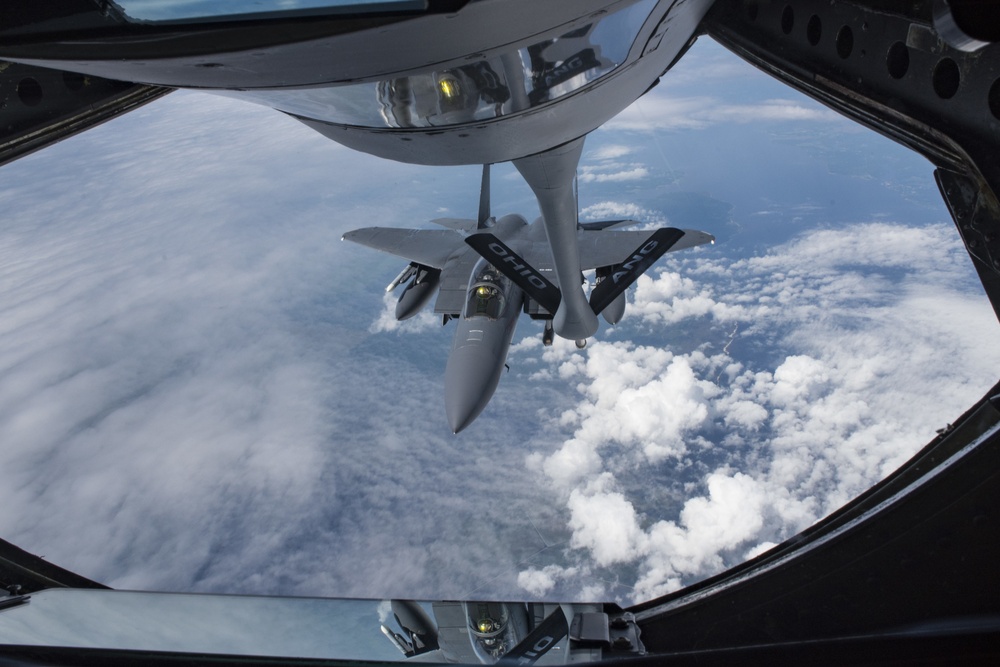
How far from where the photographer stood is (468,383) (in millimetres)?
10594

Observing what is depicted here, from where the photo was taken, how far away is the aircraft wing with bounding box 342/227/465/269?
1370 centimetres

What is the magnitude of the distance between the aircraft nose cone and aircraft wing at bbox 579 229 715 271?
3.03 metres

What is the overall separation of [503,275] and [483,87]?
940cm

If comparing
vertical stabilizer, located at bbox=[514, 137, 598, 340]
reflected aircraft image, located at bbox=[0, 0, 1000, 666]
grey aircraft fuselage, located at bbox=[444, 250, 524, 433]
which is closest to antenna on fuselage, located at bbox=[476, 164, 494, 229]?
grey aircraft fuselage, located at bbox=[444, 250, 524, 433]

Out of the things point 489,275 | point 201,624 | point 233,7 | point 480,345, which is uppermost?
point 233,7

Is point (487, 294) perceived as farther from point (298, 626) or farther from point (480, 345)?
point (298, 626)

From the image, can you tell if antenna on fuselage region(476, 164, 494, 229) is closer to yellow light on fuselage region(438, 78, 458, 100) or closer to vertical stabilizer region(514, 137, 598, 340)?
vertical stabilizer region(514, 137, 598, 340)

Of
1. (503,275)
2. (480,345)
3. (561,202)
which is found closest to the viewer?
(561,202)

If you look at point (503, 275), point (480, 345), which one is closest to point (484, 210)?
point (503, 275)

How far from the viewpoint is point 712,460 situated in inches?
783

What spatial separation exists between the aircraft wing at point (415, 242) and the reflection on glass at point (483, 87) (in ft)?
37.2

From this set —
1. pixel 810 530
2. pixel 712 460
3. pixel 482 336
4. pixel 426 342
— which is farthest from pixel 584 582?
pixel 810 530

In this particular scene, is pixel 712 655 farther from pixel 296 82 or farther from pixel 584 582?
pixel 584 582

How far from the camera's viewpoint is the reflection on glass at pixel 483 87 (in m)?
1.85
